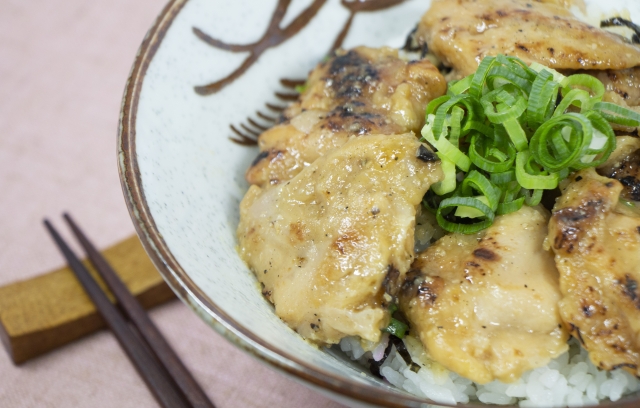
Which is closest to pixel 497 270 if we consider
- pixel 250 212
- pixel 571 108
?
pixel 571 108

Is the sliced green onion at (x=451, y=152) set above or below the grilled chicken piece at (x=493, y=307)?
above

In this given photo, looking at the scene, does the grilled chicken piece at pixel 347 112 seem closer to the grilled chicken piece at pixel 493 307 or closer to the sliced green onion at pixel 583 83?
the sliced green onion at pixel 583 83

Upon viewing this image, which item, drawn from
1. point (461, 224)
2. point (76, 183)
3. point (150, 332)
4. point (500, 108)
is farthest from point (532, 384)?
point (76, 183)

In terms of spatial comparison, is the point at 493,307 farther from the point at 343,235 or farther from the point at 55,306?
Answer: the point at 55,306

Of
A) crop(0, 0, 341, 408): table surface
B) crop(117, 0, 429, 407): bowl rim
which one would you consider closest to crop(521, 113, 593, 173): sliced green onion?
crop(117, 0, 429, 407): bowl rim

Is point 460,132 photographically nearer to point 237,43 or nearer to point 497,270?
point 497,270

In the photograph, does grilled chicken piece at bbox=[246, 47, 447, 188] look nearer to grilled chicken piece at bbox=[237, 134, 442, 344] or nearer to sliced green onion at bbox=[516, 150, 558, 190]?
grilled chicken piece at bbox=[237, 134, 442, 344]

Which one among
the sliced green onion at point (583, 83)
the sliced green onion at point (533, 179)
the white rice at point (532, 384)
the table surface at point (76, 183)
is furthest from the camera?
the table surface at point (76, 183)

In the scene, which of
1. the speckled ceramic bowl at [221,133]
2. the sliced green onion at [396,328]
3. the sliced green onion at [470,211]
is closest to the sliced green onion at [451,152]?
the sliced green onion at [470,211]
